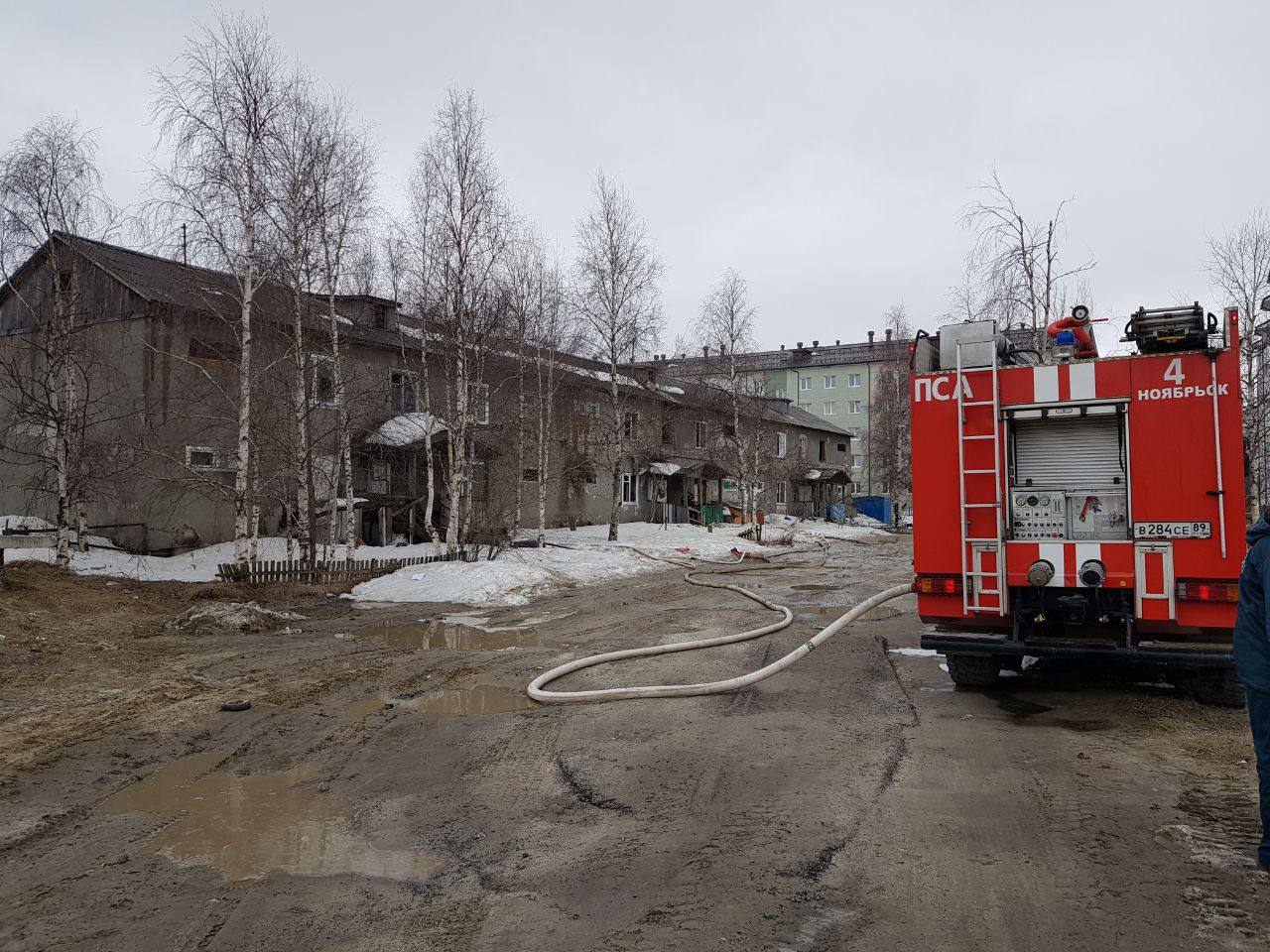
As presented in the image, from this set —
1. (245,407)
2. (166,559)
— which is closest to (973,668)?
(245,407)

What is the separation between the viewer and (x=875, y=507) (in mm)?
54438

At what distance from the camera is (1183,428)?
6391mm

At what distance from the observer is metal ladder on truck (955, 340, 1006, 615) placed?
6.85m

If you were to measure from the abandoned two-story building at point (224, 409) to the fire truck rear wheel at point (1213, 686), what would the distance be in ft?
50.5

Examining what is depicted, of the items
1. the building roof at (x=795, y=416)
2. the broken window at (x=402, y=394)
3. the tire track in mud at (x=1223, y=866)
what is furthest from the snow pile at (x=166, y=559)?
the building roof at (x=795, y=416)

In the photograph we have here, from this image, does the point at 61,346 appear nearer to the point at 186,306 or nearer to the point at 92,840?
the point at 186,306

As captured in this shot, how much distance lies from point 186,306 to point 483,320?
276 inches

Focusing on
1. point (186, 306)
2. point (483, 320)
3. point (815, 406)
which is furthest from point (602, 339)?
point (815, 406)

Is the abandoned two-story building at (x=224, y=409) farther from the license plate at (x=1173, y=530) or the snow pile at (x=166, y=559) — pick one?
the license plate at (x=1173, y=530)

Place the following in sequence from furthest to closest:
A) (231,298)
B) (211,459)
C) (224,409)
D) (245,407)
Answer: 1. (211,459)
2. (224,409)
3. (231,298)
4. (245,407)

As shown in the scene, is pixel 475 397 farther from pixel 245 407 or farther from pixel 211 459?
pixel 211 459

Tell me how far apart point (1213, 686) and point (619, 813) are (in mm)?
5209

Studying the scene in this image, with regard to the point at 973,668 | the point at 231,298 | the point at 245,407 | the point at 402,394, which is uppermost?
the point at 231,298

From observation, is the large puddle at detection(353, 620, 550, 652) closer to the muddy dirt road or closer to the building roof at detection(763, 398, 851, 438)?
the muddy dirt road
